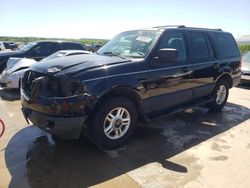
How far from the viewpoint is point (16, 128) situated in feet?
16.7

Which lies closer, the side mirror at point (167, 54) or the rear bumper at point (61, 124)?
the rear bumper at point (61, 124)

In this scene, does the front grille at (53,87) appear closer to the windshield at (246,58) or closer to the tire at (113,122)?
the tire at (113,122)

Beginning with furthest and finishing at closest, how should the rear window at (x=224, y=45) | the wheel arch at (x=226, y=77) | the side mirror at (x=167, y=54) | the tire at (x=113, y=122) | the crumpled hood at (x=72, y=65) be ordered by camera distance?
1. the wheel arch at (x=226, y=77)
2. the rear window at (x=224, y=45)
3. the side mirror at (x=167, y=54)
4. the tire at (x=113, y=122)
5. the crumpled hood at (x=72, y=65)

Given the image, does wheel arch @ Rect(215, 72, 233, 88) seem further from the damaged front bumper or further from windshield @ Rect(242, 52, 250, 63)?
windshield @ Rect(242, 52, 250, 63)

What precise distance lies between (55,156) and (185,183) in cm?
186

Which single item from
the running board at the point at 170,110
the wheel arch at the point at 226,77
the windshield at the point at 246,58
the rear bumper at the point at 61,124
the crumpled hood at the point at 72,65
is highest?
the crumpled hood at the point at 72,65

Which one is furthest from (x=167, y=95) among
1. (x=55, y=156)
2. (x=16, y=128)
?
(x=16, y=128)

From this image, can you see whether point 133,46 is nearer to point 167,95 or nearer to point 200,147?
point 167,95

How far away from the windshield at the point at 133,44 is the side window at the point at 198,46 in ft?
3.09

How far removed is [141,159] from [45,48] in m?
8.95

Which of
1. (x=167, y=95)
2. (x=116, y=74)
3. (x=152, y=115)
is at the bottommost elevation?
(x=152, y=115)

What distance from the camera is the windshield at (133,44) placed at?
4.58 meters

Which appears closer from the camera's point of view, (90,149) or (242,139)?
(90,149)

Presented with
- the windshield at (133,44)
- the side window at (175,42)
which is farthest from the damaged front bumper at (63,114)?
the side window at (175,42)
